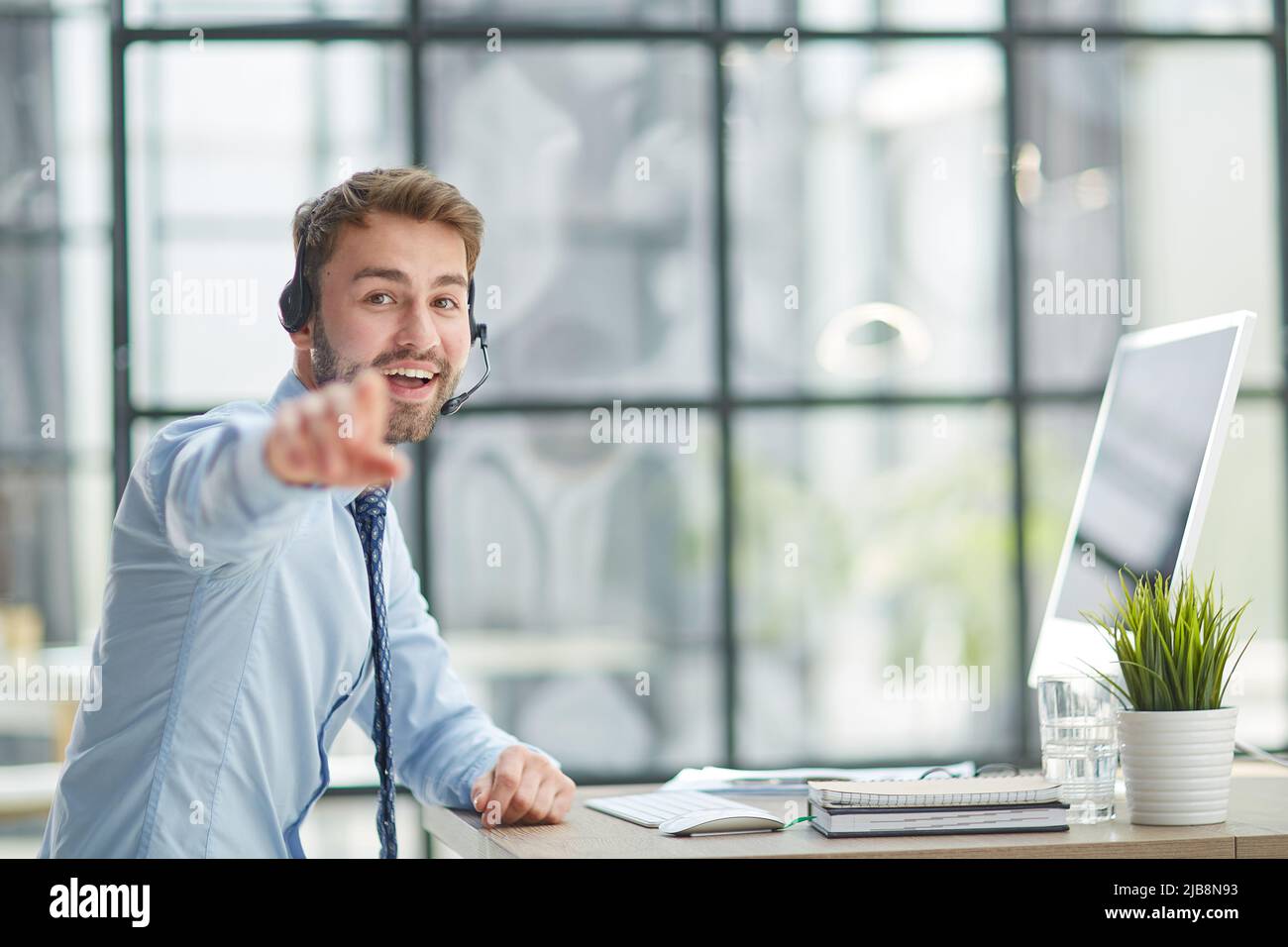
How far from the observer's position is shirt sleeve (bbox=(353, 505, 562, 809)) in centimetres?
212

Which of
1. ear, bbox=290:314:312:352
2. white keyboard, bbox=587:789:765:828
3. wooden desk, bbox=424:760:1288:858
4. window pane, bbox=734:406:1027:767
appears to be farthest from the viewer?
window pane, bbox=734:406:1027:767

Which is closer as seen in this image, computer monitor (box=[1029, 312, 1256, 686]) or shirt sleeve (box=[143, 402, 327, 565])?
shirt sleeve (box=[143, 402, 327, 565])

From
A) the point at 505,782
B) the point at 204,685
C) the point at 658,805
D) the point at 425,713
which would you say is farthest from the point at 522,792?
the point at 204,685

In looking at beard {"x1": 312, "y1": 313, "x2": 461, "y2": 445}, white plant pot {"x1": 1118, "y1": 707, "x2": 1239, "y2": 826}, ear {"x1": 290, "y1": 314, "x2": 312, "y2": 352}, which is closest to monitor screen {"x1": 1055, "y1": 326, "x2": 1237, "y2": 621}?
white plant pot {"x1": 1118, "y1": 707, "x2": 1239, "y2": 826}

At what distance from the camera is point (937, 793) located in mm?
1785

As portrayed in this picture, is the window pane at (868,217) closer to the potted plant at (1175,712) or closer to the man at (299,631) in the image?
the man at (299,631)

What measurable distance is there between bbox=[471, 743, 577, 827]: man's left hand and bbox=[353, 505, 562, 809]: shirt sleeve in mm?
61

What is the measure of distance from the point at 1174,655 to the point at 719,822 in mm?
661

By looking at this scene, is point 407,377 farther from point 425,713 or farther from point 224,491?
point 224,491

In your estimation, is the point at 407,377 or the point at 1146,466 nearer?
the point at 407,377

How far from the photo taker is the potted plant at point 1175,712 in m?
1.84

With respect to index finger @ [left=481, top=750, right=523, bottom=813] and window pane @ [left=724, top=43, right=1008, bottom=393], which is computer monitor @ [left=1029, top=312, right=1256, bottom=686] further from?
window pane @ [left=724, top=43, right=1008, bottom=393]

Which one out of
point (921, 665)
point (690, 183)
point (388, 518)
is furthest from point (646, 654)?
point (388, 518)
